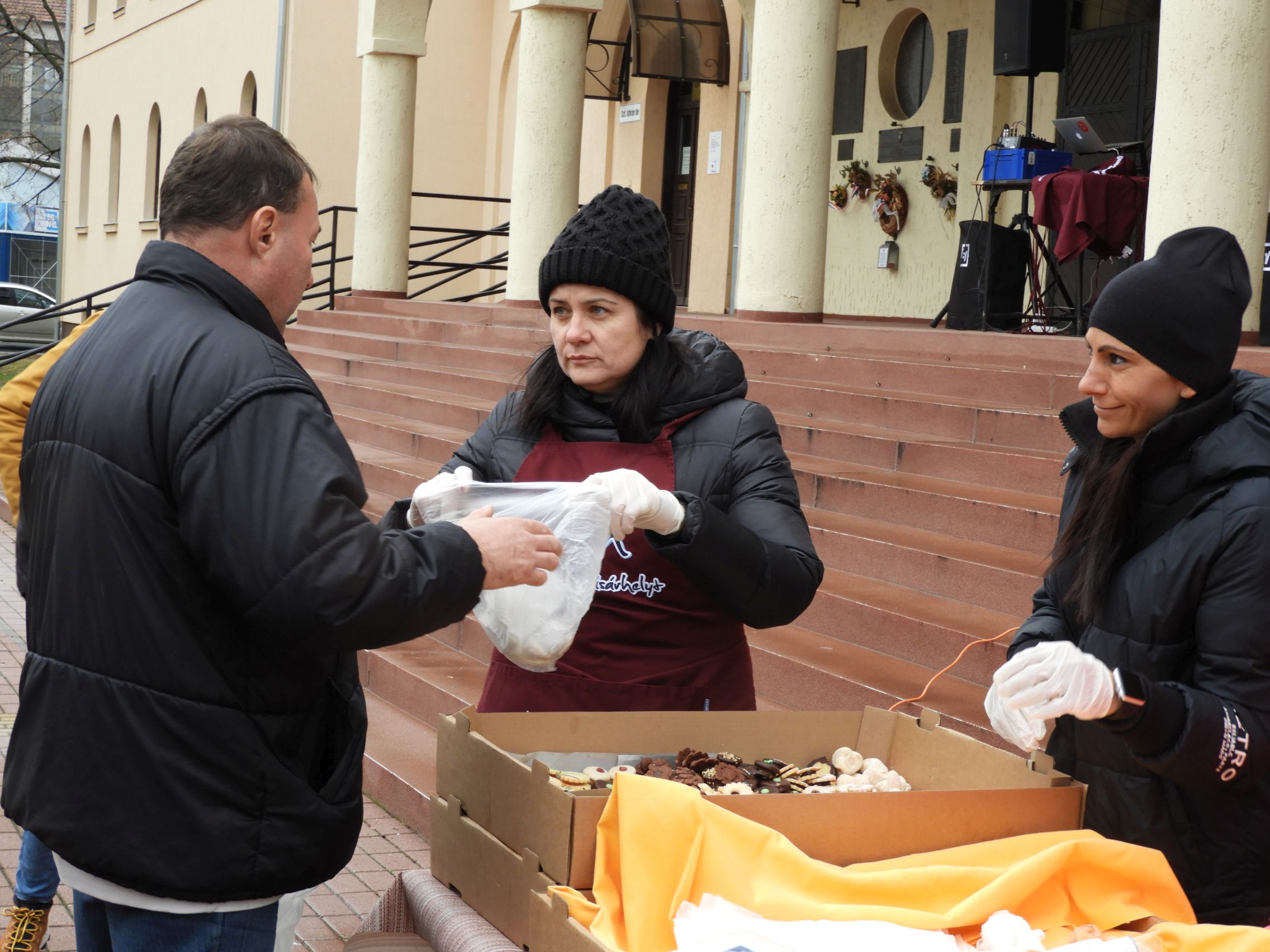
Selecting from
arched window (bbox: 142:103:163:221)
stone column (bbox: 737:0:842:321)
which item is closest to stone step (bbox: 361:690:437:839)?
stone column (bbox: 737:0:842:321)

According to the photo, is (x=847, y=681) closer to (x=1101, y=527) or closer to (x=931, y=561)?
(x=931, y=561)

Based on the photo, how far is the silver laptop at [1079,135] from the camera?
936 centimetres

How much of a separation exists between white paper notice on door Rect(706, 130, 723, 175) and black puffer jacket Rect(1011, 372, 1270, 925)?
14397mm

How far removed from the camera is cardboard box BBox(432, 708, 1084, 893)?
6.37 feet

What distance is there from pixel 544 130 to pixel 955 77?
390 cm

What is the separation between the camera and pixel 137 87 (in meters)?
25.7

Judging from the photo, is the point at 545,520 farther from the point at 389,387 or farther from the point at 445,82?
the point at 445,82

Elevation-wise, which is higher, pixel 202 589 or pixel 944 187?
pixel 944 187

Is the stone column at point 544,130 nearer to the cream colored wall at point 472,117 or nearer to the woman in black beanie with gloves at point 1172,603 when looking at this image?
the cream colored wall at point 472,117

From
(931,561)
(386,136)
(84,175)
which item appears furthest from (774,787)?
(84,175)

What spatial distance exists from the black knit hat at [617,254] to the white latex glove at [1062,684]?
0.99 meters

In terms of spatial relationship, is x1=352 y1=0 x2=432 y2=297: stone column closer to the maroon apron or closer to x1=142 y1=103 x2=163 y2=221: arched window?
x1=142 y1=103 x2=163 y2=221: arched window

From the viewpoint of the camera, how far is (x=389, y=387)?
11.3 metres

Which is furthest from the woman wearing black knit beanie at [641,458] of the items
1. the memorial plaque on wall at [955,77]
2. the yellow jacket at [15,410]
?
the memorial plaque on wall at [955,77]
